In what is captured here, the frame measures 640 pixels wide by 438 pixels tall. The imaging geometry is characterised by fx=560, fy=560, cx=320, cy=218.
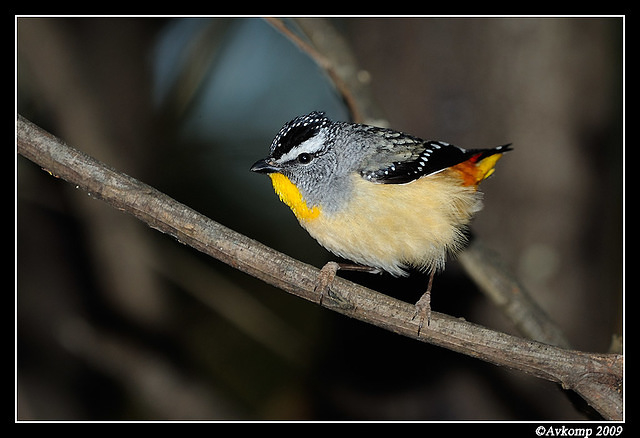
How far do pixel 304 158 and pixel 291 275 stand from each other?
101 cm

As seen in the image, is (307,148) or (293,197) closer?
(307,148)

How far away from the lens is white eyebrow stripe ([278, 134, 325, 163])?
4129 millimetres

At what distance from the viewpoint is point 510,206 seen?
20.5 ft

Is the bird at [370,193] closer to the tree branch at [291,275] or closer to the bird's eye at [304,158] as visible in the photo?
the bird's eye at [304,158]

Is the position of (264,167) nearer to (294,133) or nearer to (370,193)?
(294,133)

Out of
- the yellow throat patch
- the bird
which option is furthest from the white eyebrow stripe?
the yellow throat patch

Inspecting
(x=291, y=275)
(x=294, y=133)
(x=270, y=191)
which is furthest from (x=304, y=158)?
(x=270, y=191)

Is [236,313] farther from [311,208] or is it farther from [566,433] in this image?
[566,433]

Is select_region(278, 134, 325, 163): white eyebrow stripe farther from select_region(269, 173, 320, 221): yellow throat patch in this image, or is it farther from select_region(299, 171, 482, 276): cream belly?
select_region(299, 171, 482, 276): cream belly

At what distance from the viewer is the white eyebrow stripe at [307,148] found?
13.5 ft

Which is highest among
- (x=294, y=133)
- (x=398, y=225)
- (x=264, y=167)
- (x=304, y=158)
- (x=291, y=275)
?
(x=294, y=133)

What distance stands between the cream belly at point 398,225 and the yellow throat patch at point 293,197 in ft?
0.15

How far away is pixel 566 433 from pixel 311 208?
258cm

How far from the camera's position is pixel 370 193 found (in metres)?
4.12
